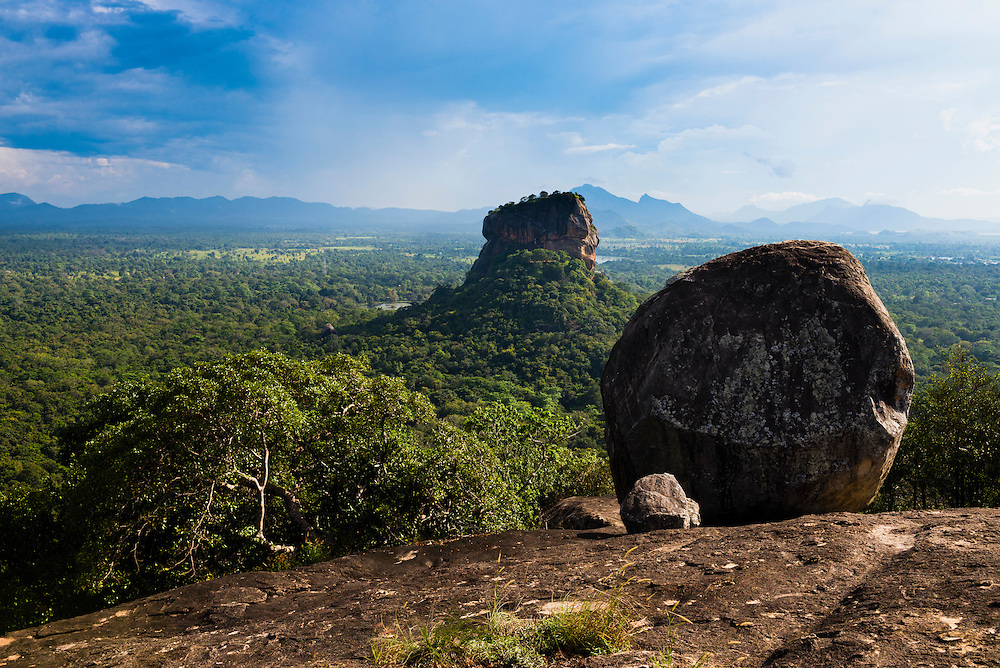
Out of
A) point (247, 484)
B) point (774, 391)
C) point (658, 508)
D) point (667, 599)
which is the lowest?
point (247, 484)

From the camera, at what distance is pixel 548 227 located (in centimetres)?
7712

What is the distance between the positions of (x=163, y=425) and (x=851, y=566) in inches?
373

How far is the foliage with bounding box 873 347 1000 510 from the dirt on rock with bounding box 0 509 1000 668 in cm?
745

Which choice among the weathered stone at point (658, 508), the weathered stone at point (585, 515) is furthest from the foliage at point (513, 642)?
the weathered stone at point (585, 515)

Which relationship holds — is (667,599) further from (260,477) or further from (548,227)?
(548,227)

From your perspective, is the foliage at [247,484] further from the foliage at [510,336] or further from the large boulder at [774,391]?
the foliage at [510,336]

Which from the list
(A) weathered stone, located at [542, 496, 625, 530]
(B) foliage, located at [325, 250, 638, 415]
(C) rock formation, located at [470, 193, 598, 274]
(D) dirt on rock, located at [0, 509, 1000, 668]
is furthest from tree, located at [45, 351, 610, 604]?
(C) rock formation, located at [470, 193, 598, 274]

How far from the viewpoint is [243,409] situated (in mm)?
8195

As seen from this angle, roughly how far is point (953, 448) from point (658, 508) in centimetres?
973

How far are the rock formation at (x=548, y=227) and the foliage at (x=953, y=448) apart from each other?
66.1m

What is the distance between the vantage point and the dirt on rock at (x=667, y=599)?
10.6 feet

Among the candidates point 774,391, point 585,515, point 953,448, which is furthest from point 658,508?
point 953,448

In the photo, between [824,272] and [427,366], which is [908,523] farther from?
[427,366]

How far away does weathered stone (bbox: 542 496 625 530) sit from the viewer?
920 cm
